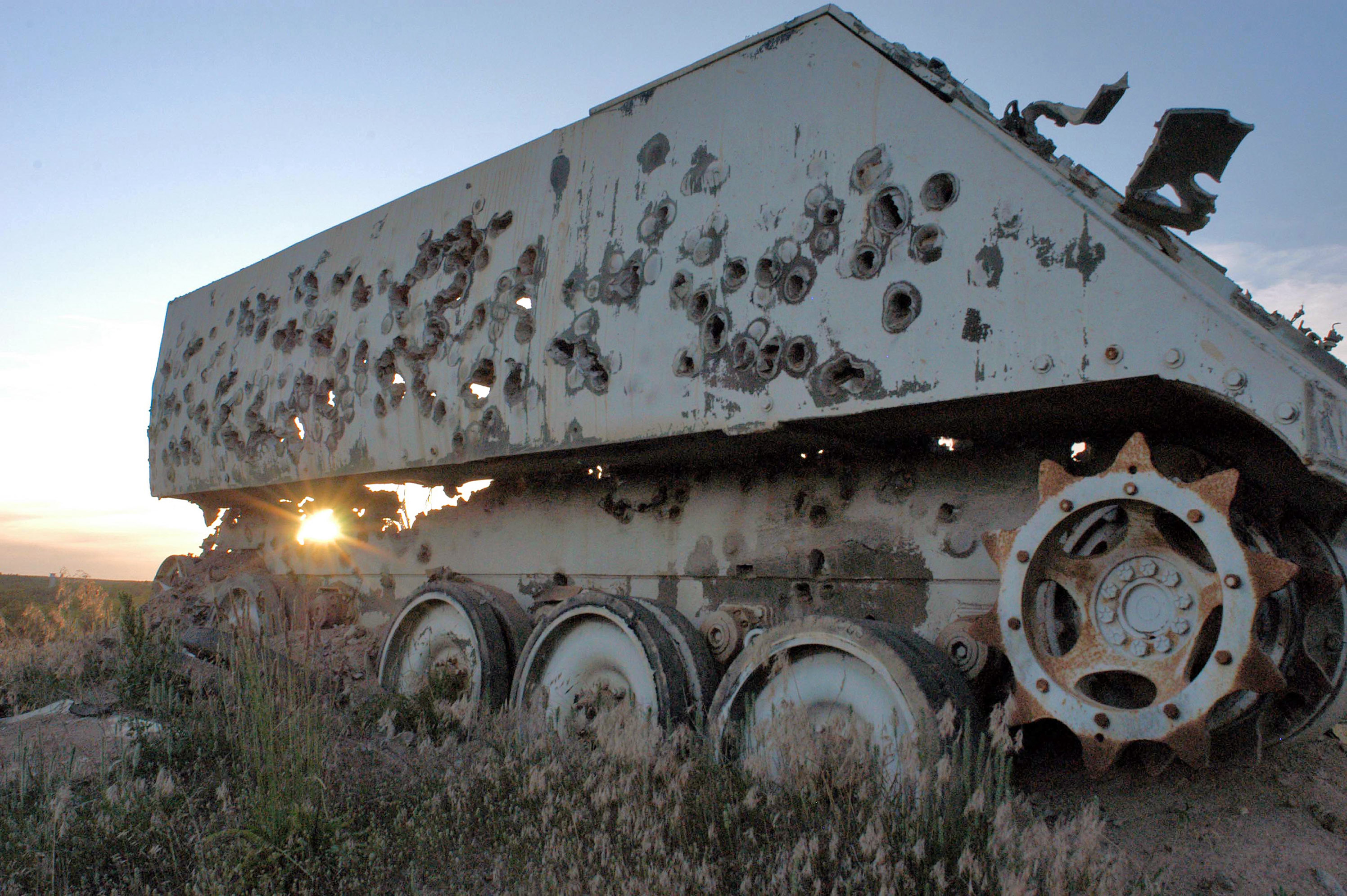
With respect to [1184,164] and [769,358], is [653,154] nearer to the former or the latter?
[769,358]

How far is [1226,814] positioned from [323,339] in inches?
246

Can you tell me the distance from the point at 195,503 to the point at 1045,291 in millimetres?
8677

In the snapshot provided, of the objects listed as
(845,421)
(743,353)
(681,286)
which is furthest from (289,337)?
(845,421)

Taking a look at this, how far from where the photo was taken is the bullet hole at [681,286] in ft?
15.3

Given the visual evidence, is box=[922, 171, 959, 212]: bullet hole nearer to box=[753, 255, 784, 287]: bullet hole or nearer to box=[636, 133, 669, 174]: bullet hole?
box=[753, 255, 784, 287]: bullet hole

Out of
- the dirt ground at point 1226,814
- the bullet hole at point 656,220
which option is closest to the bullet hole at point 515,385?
the bullet hole at point 656,220

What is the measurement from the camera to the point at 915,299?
150 inches

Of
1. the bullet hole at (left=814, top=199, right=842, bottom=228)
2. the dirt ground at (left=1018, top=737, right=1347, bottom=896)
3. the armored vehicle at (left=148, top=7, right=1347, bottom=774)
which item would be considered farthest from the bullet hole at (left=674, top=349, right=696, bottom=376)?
the dirt ground at (left=1018, top=737, right=1347, bottom=896)

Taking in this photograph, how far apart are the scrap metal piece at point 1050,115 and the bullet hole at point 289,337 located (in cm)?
541

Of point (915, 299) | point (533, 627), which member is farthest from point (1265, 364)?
point (533, 627)

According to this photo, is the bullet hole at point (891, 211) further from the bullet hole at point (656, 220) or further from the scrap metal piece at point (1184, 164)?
the bullet hole at point (656, 220)

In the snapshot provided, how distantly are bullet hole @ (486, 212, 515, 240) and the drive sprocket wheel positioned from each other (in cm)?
352

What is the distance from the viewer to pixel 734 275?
4.46m

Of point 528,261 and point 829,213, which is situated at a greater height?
point 528,261
